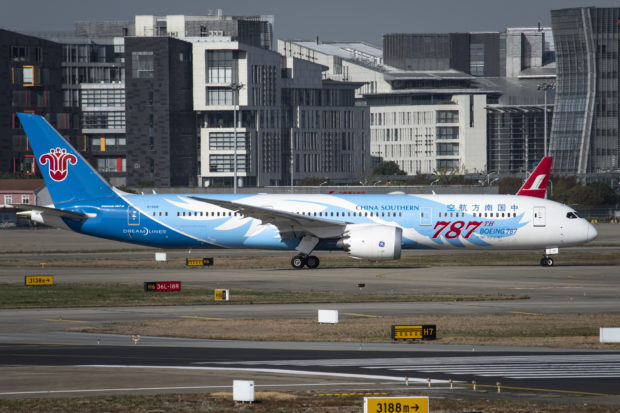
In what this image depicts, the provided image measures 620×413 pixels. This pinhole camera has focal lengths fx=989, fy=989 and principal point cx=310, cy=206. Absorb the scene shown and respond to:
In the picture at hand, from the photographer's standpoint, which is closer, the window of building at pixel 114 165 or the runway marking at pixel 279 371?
the runway marking at pixel 279 371

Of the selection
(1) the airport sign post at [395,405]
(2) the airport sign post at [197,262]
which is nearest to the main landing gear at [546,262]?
(2) the airport sign post at [197,262]

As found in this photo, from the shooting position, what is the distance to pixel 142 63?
176750 mm

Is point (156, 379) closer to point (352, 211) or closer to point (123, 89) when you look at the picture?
point (352, 211)

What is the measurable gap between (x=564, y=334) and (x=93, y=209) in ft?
109

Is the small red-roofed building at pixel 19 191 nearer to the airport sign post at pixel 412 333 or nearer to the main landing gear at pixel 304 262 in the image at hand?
the main landing gear at pixel 304 262

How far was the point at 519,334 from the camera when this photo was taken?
31172 millimetres

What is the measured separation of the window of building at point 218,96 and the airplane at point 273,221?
131736mm

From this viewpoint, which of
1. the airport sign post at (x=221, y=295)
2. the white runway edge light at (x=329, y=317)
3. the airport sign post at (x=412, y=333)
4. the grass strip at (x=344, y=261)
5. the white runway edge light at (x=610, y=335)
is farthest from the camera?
the grass strip at (x=344, y=261)

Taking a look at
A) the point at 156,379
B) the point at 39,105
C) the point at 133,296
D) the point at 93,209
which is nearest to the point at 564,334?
the point at 156,379

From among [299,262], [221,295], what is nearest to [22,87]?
[299,262]

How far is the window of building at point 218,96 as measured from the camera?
18838 centimetres

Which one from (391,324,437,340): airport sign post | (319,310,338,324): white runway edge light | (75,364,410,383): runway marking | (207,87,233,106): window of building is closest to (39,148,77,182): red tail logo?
(319,310,338,324): white runway edge light

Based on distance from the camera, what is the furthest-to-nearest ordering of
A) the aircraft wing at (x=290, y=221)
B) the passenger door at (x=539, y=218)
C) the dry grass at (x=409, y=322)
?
the passenger door at (x=539, y=218), the aircraft wing at (x=290, y=221), the dry grass at (x=409, y=322)

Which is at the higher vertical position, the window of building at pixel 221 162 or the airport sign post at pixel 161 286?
the window of building at pixel 221 162
